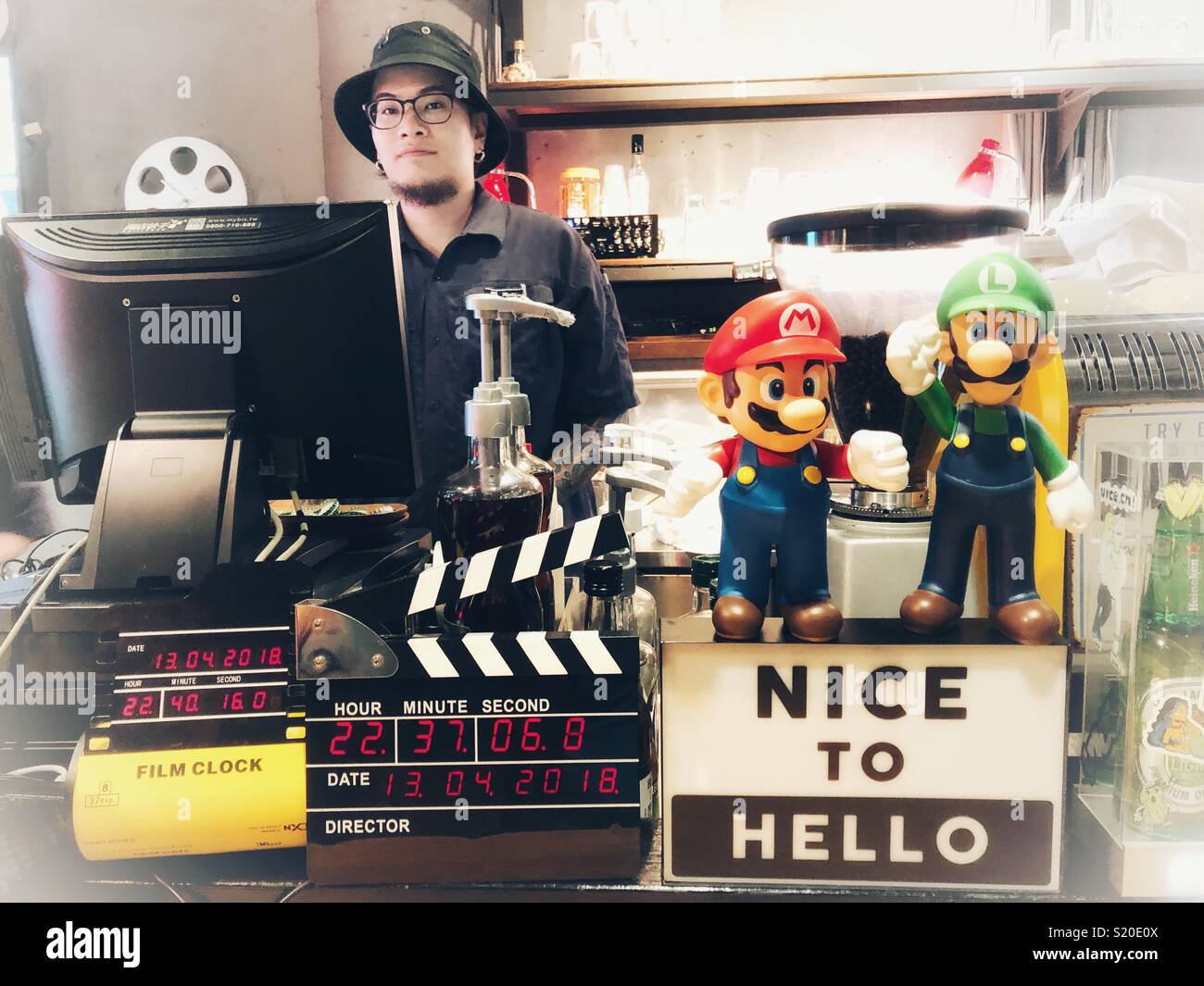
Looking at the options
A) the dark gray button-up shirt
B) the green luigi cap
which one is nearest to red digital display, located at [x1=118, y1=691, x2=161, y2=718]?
the green luigi cap

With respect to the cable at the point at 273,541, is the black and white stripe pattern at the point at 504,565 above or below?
above

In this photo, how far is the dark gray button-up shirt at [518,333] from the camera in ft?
6.69

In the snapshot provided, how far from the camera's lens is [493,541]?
0.75 m

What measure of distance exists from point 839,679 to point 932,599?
9cm

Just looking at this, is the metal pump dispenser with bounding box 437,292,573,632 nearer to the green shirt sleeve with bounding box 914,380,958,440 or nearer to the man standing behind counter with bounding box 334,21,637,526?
the green shirt sleeve with bounding box 914,380,958,440

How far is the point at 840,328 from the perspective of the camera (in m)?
0.84

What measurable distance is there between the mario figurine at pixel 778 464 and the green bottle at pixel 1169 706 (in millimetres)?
204

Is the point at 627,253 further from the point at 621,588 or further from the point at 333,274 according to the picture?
the point at 621,588

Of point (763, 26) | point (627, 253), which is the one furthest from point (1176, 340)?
point (763, 26)

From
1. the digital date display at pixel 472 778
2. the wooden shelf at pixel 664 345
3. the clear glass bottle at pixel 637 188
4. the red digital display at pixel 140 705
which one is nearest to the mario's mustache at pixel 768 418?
the digital date display at pixel 472 778

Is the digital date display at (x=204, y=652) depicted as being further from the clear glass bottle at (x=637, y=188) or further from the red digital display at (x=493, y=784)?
the clear glass bottle at (x=637, y=188)

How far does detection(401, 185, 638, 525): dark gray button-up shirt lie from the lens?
6.69ft

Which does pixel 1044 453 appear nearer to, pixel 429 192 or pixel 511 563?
pixel 511 563

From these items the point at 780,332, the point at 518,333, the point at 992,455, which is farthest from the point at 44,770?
the point at 518,333
